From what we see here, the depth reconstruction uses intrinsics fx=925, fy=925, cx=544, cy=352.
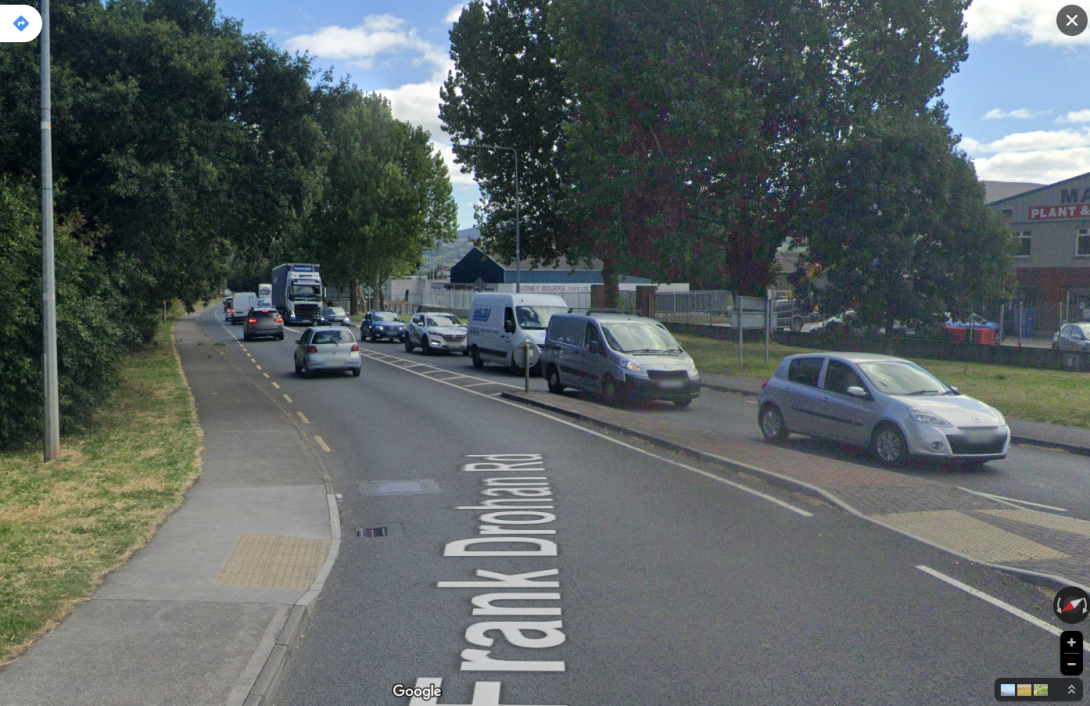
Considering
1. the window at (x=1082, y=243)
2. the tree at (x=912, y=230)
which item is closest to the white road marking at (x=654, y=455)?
the tree at (x=912, y=230)

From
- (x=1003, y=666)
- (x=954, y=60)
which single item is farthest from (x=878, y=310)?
(x=1003, y=666)

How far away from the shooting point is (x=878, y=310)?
86.3 feet

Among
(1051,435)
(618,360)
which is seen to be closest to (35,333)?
(618,360)

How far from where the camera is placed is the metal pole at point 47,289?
1309 cm

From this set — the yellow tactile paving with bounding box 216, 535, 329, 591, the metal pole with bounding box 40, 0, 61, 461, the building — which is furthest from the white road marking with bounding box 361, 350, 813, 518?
the building

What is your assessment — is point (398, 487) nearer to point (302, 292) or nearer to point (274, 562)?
point (274, 562)

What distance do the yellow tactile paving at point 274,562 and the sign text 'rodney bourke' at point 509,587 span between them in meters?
1.16

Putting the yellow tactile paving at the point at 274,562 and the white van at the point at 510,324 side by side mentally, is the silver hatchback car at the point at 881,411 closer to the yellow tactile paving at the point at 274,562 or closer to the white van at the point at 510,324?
the yellow tactile paving at the point at 274,562

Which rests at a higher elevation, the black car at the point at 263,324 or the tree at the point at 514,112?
the tree at the point at 514,112

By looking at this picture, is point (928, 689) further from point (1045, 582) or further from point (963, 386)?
point (963, 386)

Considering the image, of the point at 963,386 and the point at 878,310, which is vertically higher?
the point at 878,310

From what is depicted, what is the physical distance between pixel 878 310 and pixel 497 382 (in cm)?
1103

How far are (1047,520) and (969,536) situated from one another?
1389 millimetres

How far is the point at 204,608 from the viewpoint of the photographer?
6621mm
